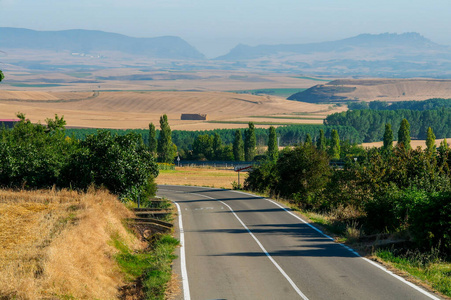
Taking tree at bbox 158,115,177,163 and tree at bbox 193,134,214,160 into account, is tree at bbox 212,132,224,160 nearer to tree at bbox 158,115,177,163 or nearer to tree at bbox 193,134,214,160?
tree at bbox 193,134,214,160

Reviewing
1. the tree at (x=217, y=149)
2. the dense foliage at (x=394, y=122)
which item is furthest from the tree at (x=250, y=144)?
the dense foliage at (x=394, y=122)

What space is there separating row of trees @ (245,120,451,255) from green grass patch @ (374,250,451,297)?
2.22 feet

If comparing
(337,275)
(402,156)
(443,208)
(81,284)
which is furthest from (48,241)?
(402,156)

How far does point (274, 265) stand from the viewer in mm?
18562

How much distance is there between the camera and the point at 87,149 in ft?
96.8

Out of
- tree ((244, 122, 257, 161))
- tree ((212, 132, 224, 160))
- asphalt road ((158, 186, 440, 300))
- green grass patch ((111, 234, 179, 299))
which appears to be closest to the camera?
asphalt road ((158, 186, 440, 300))

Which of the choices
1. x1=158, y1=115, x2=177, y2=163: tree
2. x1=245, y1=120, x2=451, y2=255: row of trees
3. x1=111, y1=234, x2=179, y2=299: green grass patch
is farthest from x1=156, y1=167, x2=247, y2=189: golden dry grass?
x1=111, y1=234, x2=179, y2=299: green grass patch

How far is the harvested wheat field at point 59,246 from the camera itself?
44.0 feet

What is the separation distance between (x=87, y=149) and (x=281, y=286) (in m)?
16.6

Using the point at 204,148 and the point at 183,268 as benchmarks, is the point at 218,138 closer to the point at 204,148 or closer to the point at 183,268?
the point at 204,148

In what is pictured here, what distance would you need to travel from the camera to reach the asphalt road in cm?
1534

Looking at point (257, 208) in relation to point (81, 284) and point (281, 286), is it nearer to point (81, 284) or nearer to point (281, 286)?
point (281, 286)

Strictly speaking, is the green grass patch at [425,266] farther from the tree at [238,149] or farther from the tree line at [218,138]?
the tree at [238,149]

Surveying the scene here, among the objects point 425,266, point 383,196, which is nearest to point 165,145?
point 383,196
